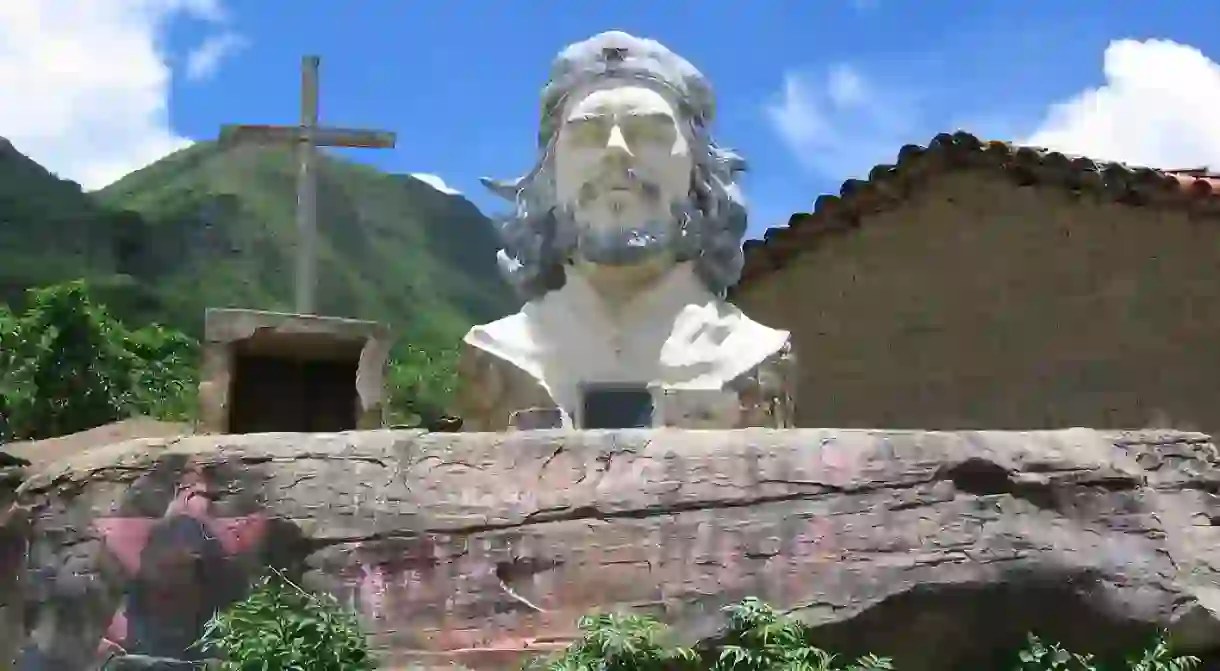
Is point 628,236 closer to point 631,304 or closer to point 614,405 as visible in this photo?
point 631,304

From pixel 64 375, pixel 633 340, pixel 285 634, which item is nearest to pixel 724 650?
pixel 285 634

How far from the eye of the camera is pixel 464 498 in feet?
10.8

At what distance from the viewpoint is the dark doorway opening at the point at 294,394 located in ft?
18.2

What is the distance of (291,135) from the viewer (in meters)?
6.81

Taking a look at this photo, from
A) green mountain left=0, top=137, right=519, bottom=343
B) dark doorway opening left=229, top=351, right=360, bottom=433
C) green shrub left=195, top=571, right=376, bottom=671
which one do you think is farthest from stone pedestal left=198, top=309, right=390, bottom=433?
green mountain left=0, top=137, right=519, bottom=343

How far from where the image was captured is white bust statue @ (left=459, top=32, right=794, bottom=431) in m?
4.23

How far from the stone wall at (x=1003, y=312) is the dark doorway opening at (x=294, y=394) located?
364 centimetres

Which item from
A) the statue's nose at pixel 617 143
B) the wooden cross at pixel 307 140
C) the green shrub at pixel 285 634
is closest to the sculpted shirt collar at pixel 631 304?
the statue's nose at pixel 617 143

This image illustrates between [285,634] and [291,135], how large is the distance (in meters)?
4.23

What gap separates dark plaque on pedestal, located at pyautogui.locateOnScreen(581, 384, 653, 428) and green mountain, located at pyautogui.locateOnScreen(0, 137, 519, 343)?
51.1ft

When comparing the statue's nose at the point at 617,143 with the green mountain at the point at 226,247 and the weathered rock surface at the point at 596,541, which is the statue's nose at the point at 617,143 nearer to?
the weathered rock surface at the point at 596,541

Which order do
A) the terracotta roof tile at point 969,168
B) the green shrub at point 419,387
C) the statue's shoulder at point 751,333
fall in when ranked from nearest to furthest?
1. the statue's shoulder at point 751,333
2. the terracotta roof tile at point 969,168
3. the green shrub at point 419,387

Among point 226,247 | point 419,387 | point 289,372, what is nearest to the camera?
point 289,372

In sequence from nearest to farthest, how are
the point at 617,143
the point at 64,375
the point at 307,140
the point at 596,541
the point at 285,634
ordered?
1. the point at 285,634
2. the point at 596,541
3. the point at 617,143
4. the point at 307,140
5. the point at 64,375
